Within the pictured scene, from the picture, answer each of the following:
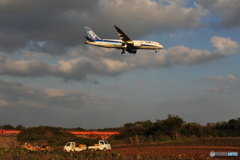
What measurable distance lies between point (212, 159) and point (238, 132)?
1368 inches

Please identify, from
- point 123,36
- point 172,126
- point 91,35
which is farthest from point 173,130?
point 91,35

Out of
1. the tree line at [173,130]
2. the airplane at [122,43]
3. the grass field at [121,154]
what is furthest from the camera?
the airplane at [122,43]

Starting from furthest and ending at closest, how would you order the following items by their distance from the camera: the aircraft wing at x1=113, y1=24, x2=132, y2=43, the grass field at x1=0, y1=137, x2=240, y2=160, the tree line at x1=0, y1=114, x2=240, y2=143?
the aircraft wing at x1=113, y1=24, x2=132, y2=43
the tree line at x1=0, y1=114, x2=240, y2=143
the grass field at x1=0, y1=137, x2=240, y2=160

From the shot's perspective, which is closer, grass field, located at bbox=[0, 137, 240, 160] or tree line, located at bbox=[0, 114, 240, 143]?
grass field, located at bbox=[0, 137, 240, 160]

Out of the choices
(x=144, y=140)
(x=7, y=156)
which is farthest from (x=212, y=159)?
(x=144, y=140)

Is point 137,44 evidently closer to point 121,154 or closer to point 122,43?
point 122,43

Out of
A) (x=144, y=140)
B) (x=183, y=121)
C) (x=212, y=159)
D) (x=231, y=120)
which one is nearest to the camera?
(x=212, y=159)

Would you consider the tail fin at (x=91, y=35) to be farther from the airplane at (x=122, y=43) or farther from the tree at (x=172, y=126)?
the tree at (x=172, y=126)

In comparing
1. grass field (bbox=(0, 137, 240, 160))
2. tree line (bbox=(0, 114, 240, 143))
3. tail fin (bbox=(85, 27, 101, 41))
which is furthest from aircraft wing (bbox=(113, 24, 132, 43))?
grass field (bbox=(0, 137, 240, 160))

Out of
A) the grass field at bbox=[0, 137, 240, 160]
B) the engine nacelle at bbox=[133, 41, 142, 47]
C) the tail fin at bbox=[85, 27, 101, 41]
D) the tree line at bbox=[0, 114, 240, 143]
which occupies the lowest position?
the grass field at bbox=[0, 137, 240, 160]

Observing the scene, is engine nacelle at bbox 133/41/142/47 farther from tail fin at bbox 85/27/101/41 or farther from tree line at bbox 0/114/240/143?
tree line at bbox 0/114/240/143

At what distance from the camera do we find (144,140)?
46.2 metres

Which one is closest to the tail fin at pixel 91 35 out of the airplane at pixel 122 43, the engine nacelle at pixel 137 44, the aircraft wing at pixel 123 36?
the airplane at pixel 122 43

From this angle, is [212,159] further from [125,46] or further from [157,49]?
[157,49]
